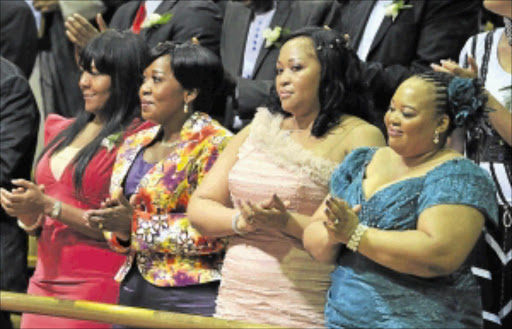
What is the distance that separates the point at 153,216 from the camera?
13.0ft

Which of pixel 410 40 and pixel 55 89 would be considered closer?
pixel 410 40

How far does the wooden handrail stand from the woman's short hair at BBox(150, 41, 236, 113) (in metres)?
1.15

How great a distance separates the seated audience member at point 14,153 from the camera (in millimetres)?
4992

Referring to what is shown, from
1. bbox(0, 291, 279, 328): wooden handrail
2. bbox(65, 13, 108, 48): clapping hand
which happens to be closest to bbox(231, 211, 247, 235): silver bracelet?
bbox(0, 291, 279, 328): wooden handrail

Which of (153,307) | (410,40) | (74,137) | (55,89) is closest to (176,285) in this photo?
(153,307)

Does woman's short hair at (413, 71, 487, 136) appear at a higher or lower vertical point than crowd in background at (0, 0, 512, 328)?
higher

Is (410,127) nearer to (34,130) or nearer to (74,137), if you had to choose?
(74,137)

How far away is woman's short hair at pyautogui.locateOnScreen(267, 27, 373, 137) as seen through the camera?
3.62 meters

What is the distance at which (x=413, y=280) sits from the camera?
2.97 m

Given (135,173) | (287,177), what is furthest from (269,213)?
(135,173)

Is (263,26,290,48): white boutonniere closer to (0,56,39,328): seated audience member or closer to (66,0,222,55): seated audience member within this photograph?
(66,0,222,55): seated audience member

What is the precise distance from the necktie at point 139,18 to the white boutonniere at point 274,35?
0.73 metres

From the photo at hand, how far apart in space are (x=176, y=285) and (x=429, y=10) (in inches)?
62.6

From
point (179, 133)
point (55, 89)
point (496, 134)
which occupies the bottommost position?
point (55, 89)
